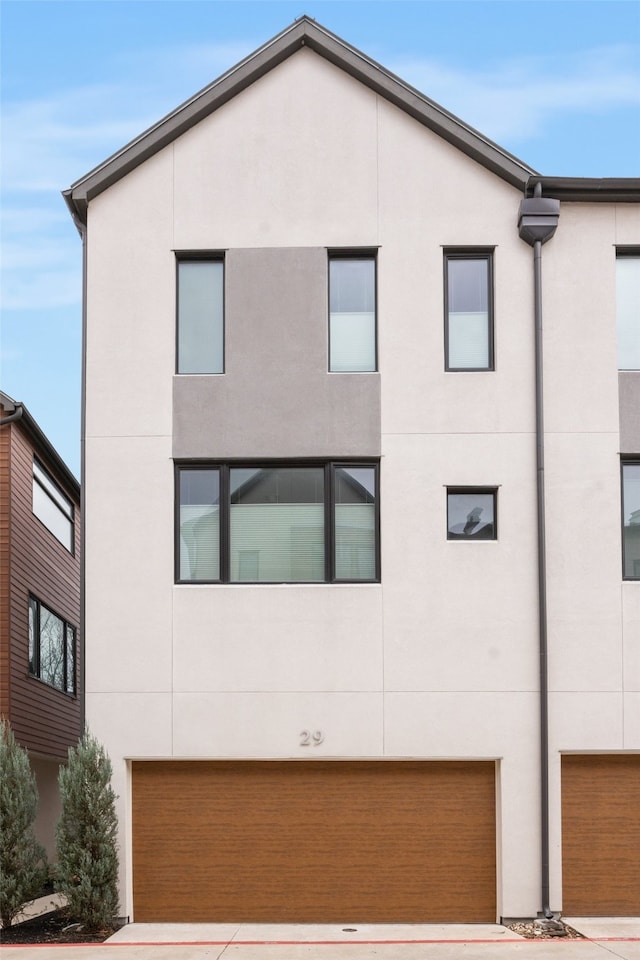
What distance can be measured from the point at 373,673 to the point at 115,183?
691 cm

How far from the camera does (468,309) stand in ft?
46.9

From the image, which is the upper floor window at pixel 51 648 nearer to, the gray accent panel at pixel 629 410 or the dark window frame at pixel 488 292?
the dark window frame at pixel 488 292

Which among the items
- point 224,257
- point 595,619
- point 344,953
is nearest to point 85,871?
point 344,953

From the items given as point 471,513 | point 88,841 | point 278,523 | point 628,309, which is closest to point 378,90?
point 628,309

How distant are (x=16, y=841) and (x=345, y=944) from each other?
3935 mm

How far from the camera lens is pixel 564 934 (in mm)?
12594

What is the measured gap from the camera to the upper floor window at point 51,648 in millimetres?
20172

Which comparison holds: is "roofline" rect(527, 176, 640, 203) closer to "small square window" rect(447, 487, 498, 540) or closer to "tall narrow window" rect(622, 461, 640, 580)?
"tall narrow window" rect(622, 461, 640, 580)

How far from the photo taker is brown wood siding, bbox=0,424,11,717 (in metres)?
17.6

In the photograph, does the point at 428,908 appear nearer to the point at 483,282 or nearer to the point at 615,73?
the point at 483,282

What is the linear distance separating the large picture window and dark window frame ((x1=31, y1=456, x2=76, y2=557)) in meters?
6.79

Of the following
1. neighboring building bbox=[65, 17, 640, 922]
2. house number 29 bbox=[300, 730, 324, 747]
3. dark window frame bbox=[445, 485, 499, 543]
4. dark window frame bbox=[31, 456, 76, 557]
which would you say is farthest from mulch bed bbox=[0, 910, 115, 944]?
dark window frame bbox=[31, 456, 76, 557]

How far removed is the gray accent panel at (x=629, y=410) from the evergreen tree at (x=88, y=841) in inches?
289

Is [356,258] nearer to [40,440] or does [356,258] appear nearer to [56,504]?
[40,440]
